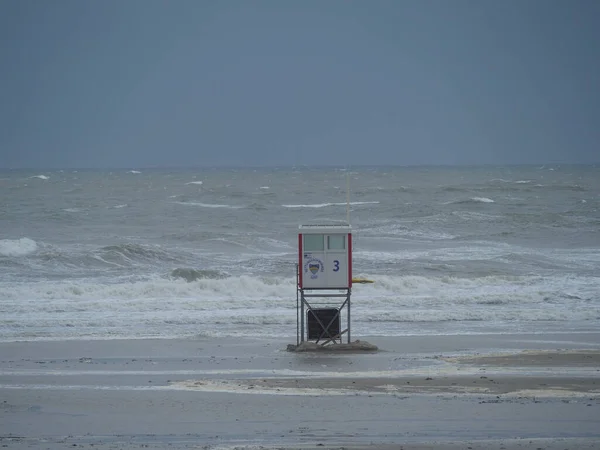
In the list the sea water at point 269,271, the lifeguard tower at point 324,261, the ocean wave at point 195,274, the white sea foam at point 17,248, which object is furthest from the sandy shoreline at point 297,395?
the white sea foam at point 17,248

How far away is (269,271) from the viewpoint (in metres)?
28.9

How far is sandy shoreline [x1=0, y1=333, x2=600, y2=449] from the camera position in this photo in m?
10.1

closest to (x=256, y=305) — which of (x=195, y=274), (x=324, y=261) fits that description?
(x=324, y=261)

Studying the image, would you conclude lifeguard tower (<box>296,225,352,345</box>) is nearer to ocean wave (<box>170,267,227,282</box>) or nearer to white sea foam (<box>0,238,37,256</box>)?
ocean wave (<box>170,267,227,282</box>)

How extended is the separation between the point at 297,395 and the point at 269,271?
1676 cm

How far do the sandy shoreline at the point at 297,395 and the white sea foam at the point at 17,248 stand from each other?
16855mm

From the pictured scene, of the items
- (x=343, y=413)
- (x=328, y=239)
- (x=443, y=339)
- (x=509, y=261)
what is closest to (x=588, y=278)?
(x=509, y=261)

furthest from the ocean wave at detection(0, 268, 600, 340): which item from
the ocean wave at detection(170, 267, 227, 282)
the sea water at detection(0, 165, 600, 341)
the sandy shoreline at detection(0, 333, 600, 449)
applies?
the sandy shoreline at detection(0, 333, 600, 449)

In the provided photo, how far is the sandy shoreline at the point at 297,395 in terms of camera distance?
10.1 meters

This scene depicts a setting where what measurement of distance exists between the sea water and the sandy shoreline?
2284mm

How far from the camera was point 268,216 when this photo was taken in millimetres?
54812

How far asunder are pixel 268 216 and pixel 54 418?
43.9 metres

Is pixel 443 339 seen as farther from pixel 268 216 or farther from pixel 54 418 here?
pixel 268 216

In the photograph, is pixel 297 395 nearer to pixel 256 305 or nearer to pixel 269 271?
pixel 256 305
